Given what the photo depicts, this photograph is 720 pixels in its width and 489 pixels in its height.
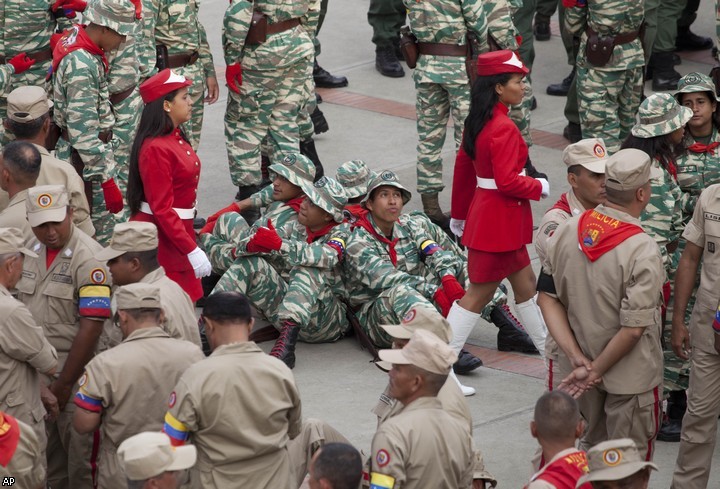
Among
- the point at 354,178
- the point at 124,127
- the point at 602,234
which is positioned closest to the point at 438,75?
the point at 354,178

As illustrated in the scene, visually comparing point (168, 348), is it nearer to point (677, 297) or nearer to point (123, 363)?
point (123, 363)

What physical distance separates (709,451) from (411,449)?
2134mm

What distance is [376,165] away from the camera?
1091 cm

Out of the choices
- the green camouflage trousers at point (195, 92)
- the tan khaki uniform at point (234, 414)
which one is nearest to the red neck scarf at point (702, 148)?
the tan khaki uniform at point (234, 414)

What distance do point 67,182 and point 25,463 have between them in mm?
2397

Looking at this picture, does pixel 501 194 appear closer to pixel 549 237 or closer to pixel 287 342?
pixel 549 237

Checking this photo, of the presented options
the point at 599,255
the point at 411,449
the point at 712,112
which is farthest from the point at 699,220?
the point at 411,449

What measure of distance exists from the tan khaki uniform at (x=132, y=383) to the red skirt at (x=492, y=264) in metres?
2.38

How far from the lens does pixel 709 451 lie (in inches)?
239

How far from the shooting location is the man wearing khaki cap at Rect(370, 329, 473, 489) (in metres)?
4.55

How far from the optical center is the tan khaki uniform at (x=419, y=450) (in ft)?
14.9

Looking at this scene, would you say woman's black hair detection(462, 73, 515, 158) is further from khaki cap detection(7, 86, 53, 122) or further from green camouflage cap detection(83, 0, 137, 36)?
khaki cap detection(7, 86, 53, 122)

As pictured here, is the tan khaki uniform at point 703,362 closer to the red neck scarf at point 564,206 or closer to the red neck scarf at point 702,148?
the red neck scarf at point 564,206

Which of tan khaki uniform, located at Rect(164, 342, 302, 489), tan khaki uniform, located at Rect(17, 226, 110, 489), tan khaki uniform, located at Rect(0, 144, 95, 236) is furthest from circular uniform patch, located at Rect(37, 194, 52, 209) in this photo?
tan khaki uniform, located at Rect(164, 342, 302, 489)
